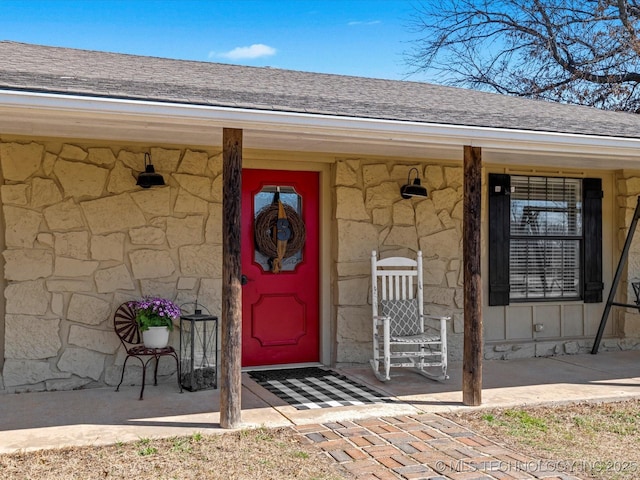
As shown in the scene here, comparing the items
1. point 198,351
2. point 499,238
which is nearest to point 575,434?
point 499,238

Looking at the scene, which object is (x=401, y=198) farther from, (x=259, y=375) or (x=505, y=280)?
(x=259, y=375)

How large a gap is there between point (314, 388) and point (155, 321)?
145 cm

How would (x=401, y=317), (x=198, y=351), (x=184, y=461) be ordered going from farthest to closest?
(x=401, y=317)
(x=198, y=351)
(x=184, y=461)

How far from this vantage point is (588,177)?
295 inches

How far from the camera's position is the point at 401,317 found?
20.3ft

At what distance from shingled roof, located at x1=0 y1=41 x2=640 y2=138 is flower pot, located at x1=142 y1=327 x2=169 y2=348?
1.99 m

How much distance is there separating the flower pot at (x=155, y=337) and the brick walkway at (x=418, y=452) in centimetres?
155

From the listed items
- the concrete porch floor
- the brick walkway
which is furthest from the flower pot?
the brick walkway

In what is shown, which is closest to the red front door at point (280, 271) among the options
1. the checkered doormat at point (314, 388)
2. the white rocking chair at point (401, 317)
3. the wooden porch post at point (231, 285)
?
the checkered doormat at point (314, 388)

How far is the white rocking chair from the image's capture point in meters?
5.89

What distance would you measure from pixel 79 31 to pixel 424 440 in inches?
842

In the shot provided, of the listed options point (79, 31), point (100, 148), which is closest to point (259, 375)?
point (100, 148)

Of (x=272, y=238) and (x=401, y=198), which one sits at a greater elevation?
(x=401, y=198)

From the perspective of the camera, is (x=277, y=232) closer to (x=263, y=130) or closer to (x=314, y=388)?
(x=314, y=388)
